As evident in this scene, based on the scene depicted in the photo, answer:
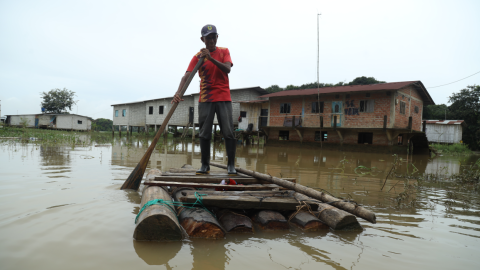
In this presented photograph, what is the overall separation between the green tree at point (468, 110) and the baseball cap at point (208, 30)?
31.0 m

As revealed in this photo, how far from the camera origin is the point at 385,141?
1652cm

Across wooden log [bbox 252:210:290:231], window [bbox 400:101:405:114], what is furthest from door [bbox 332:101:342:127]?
wooden log [bbox 252:210:290:231]

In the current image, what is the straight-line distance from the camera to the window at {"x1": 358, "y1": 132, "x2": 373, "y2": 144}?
17.5 m

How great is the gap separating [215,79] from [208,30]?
0.64m

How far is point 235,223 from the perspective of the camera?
2.40 m

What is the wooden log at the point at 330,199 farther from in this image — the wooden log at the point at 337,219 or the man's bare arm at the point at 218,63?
the man's bare arm at the point at 218,63

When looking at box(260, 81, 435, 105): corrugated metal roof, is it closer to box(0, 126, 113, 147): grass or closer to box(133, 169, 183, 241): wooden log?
box(0, 126, 113, 147): grass

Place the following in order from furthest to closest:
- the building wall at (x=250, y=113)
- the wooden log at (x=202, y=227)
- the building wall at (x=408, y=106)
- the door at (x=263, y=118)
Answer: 1. the building wall at (x=250, y=113)
2. the door at (x=263, y=118)
3. the building wall at (x=408, y=106)
4. the wooden log at (x=202, y=227)

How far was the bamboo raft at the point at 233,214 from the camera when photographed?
7.00ft

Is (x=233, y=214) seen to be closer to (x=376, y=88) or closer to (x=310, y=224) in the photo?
(x=310, y=224)

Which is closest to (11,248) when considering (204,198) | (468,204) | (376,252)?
(204,198)

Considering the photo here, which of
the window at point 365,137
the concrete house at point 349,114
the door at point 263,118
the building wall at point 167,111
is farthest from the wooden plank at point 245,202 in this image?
the building wall at point 167,111

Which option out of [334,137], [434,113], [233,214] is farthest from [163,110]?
[434,113]

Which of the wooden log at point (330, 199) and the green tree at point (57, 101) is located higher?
the green tree at point (57, 101)
